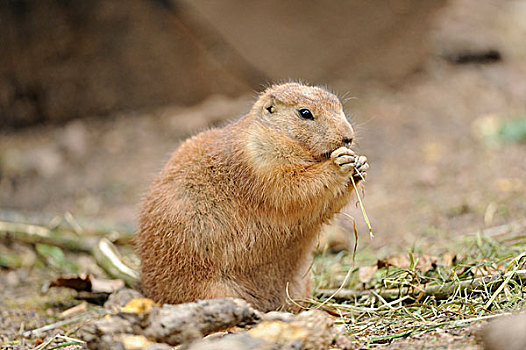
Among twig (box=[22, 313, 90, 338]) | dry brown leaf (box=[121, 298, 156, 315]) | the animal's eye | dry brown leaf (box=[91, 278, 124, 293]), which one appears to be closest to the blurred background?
dry brown leaf (box=[91, 278, 124, 293])

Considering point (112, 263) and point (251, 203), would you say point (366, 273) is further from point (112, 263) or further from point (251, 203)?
point (112, 263)

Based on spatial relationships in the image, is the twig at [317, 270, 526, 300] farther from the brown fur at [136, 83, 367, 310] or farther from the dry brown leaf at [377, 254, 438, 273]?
the brown fur at [136, 83, 367, 310]

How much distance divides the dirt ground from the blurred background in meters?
0.03

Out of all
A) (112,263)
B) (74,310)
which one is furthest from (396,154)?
(74,310)

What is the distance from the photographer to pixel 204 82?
33.5 ft

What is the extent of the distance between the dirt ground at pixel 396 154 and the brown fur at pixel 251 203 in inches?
65.3

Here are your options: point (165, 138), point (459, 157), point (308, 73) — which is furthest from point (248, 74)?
point (459, 157)

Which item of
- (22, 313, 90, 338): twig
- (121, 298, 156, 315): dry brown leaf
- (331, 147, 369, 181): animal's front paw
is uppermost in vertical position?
(331, 147, 369, 181): animal's front paw

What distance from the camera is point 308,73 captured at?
10312 millimetres

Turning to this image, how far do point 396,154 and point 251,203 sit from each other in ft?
17.5

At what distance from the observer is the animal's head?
406 centimetres

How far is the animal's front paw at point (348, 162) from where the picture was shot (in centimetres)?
388

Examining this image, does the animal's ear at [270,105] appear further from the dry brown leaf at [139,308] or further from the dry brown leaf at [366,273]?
the dry brown leaf at [139,308]

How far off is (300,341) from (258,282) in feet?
4.64
